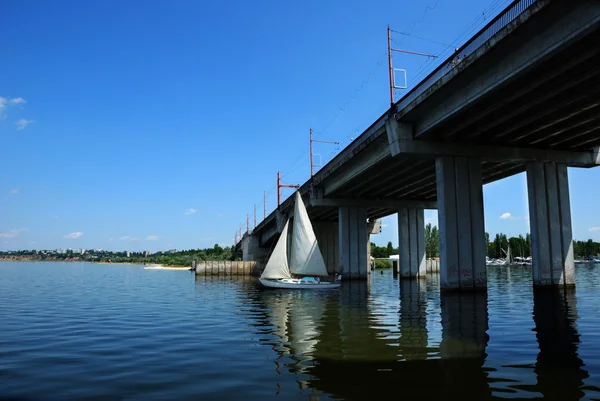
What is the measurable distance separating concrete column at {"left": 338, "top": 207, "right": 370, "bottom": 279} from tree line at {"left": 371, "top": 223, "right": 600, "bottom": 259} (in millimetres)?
55495

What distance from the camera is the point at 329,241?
279 ft

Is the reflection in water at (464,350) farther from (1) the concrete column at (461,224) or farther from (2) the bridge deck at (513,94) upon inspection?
(2) the bridge deck at (513,94)

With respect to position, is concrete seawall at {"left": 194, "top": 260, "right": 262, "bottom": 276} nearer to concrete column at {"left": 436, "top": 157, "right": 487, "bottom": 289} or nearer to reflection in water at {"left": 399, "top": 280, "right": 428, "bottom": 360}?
concrete column at {"left": 436, "top": 157, "right": 487, "bottom": 289}

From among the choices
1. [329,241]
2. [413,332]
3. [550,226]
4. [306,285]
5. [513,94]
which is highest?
[513,94]

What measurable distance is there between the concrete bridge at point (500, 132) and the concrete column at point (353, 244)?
825cm

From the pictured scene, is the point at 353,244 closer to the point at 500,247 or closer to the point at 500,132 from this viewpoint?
the point at 500,132

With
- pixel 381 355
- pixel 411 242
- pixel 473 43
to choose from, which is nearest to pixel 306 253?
pixel 473 43

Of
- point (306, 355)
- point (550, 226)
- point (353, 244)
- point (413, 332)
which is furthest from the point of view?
point (353, 244)

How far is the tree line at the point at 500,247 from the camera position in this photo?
134500 millimetres

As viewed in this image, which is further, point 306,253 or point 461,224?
point 306,253

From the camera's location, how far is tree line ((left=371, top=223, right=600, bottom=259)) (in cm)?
13450

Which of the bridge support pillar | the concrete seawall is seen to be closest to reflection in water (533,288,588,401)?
the concrete seawall

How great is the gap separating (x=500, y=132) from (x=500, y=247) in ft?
485

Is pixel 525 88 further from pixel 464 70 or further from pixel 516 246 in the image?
pixel 516 246
